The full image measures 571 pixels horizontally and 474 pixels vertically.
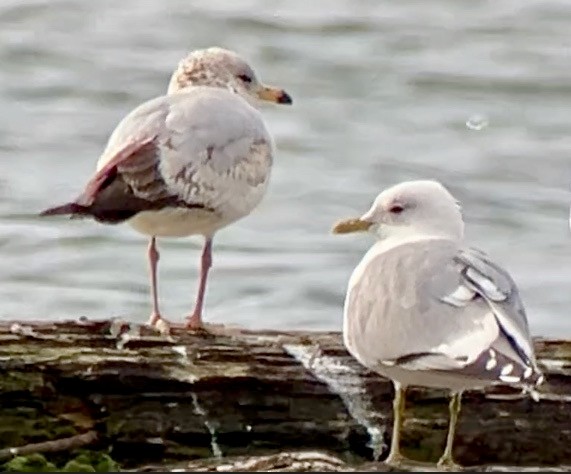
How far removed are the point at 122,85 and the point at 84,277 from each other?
3.67m

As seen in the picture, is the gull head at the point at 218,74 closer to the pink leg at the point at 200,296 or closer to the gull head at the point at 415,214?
the pink leg at the point at 200,296

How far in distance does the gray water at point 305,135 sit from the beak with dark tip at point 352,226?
3278mm

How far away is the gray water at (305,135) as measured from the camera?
10094 millimetres

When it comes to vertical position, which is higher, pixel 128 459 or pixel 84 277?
pixel 128 459

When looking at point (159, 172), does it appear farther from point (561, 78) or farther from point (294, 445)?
point (561, 78)

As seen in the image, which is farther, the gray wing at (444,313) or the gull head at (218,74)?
the gull head at (218,74)

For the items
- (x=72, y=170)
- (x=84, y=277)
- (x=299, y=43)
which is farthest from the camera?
(x=299, y=43)

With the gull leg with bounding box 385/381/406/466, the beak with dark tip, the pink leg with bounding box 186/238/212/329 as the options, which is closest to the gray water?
→ the pink leg with bounding box 186/238/212/329

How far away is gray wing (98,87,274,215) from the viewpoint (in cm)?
647

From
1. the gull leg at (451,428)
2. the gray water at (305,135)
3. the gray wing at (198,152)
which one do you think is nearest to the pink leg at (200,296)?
the gray wing at (198,152)

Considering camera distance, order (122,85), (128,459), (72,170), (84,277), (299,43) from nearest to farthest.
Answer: (128,459), (84,277), (72,170), (122,85), (299,43)

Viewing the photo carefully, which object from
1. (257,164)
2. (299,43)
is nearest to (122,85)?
(299,43)

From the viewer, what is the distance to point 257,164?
22.5ft

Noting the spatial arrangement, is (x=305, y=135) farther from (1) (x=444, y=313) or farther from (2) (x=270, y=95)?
(1) (x=444, y=313)
